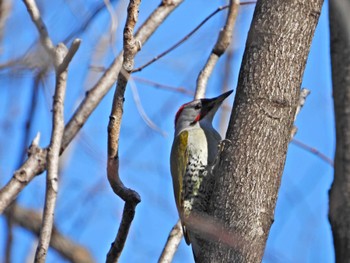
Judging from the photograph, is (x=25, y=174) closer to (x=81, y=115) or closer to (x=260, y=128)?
(x=81, y=115)

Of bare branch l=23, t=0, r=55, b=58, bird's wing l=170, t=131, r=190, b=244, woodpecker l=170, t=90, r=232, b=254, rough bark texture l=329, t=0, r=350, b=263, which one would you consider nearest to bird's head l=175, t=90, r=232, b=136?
woodpecker l=170, t=90, r=232, b=254

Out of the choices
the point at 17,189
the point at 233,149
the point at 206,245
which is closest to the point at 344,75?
the point at 233,149

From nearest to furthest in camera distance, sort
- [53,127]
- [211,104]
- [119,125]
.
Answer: [119,125] → [53,127] → [211,104]

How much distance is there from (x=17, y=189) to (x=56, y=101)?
17.6 inches

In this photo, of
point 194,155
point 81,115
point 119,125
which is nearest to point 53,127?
point 81,115

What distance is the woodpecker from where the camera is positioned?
4465 mm

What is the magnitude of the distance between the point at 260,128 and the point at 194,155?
1.74 meters

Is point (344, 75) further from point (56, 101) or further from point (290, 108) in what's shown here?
point (56, 101)

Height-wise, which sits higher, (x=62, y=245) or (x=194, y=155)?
(x=62, y=245)

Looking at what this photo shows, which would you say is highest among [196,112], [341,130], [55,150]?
[196,112]

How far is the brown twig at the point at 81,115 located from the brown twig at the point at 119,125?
72 cm

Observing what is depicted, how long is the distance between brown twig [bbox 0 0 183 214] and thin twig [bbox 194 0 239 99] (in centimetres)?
32

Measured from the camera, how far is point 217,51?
3.94m

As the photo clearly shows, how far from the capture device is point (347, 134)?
120 inches
